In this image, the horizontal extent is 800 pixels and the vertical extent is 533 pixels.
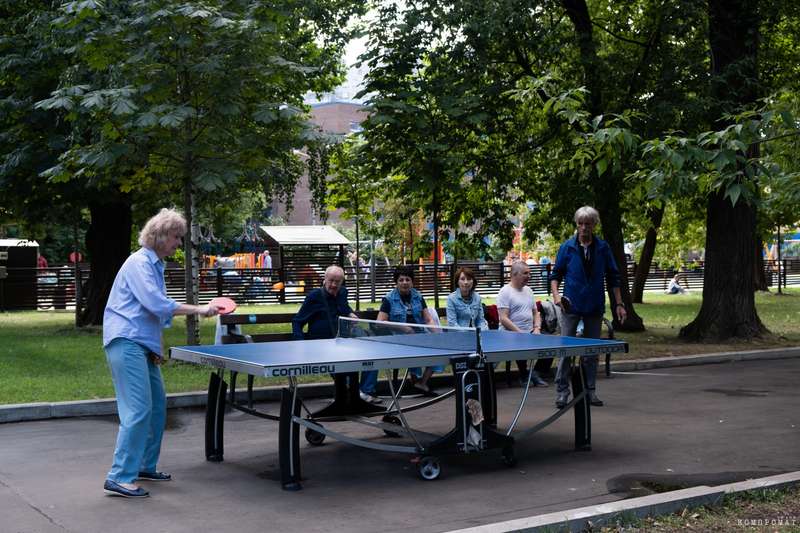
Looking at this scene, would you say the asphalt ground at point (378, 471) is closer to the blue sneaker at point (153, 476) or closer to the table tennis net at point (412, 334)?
the blue sneaker at point (153, 476)

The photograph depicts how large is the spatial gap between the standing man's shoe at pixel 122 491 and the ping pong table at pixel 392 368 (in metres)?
0.96

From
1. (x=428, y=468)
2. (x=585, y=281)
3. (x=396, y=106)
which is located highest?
(x=396, y=106)

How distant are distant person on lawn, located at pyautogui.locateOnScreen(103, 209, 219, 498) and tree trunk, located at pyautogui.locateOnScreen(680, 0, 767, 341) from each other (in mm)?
13001

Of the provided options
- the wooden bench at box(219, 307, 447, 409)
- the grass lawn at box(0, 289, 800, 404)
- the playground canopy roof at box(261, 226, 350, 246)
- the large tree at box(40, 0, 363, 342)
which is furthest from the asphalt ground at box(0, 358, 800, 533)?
the playground canopy roof at box(261, 226, 350, 246)

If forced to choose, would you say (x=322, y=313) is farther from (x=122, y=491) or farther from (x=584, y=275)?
(x=122, y=491)

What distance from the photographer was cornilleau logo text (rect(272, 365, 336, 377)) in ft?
21.4

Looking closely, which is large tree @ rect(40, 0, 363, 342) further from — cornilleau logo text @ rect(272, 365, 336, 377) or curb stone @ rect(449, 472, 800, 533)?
curb stone @ rect(449, 472, 800, 533)

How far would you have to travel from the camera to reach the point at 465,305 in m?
11.5

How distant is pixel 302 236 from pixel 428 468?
31.3 metres

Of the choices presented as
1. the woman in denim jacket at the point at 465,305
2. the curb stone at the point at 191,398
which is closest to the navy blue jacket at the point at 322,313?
the woman in denim jacket at the point at 465,305

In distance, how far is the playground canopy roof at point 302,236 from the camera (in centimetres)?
3753

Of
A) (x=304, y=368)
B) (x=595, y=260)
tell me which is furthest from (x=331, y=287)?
(x=304, y=368)

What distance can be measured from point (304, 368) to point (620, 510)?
2170mm

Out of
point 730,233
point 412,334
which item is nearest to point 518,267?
point 412,334
